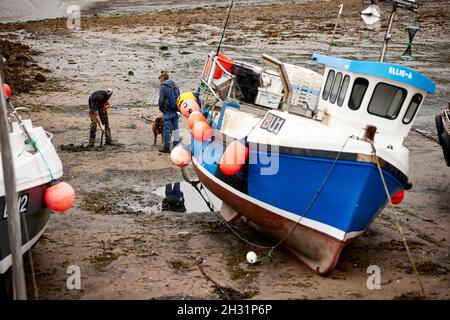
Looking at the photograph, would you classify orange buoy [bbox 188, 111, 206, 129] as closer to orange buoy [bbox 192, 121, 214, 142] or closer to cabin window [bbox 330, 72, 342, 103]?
orange buoy [bbox 192, 121, 214, 142]

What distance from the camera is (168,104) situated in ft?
47.2

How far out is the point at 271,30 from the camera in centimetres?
3528

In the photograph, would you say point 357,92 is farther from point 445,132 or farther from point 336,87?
point 445,132

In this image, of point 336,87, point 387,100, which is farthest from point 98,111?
point 387,100

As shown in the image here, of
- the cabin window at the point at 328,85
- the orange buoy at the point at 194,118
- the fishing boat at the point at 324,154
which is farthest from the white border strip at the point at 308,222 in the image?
the cabin window at the point at 328,85

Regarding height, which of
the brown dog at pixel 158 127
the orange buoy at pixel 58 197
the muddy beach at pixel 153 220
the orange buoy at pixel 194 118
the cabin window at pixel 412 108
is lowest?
the muddy beach at pixel 153 220

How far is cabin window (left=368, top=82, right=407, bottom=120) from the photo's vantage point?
9.07 meters

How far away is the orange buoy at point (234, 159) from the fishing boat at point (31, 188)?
2.30 m

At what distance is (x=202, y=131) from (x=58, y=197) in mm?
3271

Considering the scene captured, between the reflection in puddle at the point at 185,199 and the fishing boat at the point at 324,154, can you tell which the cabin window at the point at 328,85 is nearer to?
the fishing boat at the point at 324,154

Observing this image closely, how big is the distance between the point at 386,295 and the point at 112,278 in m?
3.49

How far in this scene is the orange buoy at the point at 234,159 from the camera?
9391 mm

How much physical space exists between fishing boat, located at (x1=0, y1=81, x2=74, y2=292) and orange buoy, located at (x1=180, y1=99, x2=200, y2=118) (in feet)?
11.6
